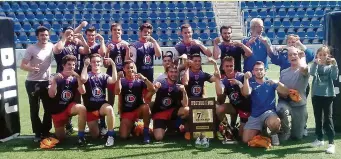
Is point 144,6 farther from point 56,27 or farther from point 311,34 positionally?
point 311,34

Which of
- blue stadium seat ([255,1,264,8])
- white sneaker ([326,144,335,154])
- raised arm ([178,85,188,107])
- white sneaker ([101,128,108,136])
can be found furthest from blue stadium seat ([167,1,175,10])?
white sneaker ([326,144,335,154])

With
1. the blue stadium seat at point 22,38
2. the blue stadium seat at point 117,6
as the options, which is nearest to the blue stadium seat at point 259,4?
the blue stadium seat at point 117,6

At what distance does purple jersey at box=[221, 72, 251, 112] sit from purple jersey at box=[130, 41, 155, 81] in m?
1.33

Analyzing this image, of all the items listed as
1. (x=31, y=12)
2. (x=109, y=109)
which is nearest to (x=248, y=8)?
(x=31, y=12)

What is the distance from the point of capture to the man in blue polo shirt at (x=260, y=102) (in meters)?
5.54

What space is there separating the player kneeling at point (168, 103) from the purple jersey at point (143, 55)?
0.70m

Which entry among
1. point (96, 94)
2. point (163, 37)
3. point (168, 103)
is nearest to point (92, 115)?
point (96, 94)

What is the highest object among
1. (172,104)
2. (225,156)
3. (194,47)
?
(194,47)

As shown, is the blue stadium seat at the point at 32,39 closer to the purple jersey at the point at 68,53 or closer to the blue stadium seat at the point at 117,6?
the blue stadium seat at the point at 117,6

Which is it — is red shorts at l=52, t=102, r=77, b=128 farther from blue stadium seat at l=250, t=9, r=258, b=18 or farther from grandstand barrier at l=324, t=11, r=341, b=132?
blue stadium seat at l=250, t=9, r=258, b=18

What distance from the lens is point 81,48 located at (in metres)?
6.32

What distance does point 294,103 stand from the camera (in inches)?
226

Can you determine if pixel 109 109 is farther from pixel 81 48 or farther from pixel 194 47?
pixel 194 47

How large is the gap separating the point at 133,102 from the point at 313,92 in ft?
8.19
